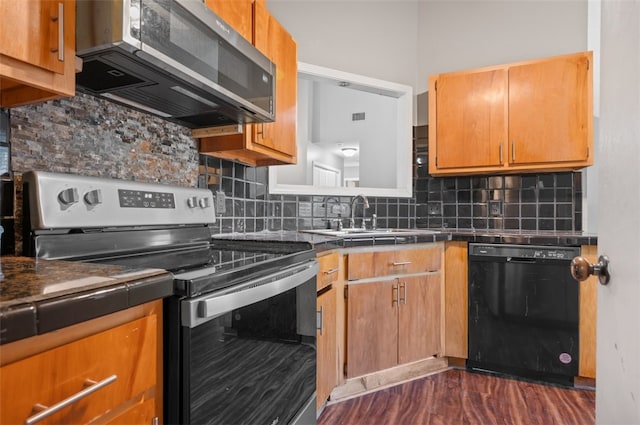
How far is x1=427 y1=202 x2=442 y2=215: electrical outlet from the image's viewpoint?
3.11 metres

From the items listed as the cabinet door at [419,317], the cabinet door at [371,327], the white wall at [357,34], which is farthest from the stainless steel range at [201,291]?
the white wall at [357,34]

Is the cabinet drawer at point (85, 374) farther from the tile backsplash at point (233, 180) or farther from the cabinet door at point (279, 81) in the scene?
the cabinet door at point (279, 81)

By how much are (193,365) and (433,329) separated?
1.88 metres

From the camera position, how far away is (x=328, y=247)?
1.75 meters

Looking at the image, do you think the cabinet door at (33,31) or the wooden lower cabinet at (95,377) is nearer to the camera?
the wooden lower cabinet at (95,377)

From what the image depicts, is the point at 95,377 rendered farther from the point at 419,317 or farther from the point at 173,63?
the point at 419,317

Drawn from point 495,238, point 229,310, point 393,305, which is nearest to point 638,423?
point 229,310

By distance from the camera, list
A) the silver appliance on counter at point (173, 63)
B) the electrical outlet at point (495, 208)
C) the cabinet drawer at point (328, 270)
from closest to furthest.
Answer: the silver appliance on counter at point (173, 63) → the cabinet drawer at point (328, 270) → the electrical outlet at point (495, 208)

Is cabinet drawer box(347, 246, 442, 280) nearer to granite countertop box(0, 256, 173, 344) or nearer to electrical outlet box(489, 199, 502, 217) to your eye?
electrical outlet box(489, 199, 502, 217)

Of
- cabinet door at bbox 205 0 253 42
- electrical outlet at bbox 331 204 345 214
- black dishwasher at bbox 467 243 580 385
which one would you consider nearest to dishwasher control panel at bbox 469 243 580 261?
black dishwasher at bbox 467 243 580 385

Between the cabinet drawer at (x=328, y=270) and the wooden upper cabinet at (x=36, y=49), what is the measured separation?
3.69 feet

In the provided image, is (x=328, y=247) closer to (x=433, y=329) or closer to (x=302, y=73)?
(x=433, y=329)

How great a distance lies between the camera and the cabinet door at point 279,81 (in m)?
1.78

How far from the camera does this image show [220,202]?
1958 mm
